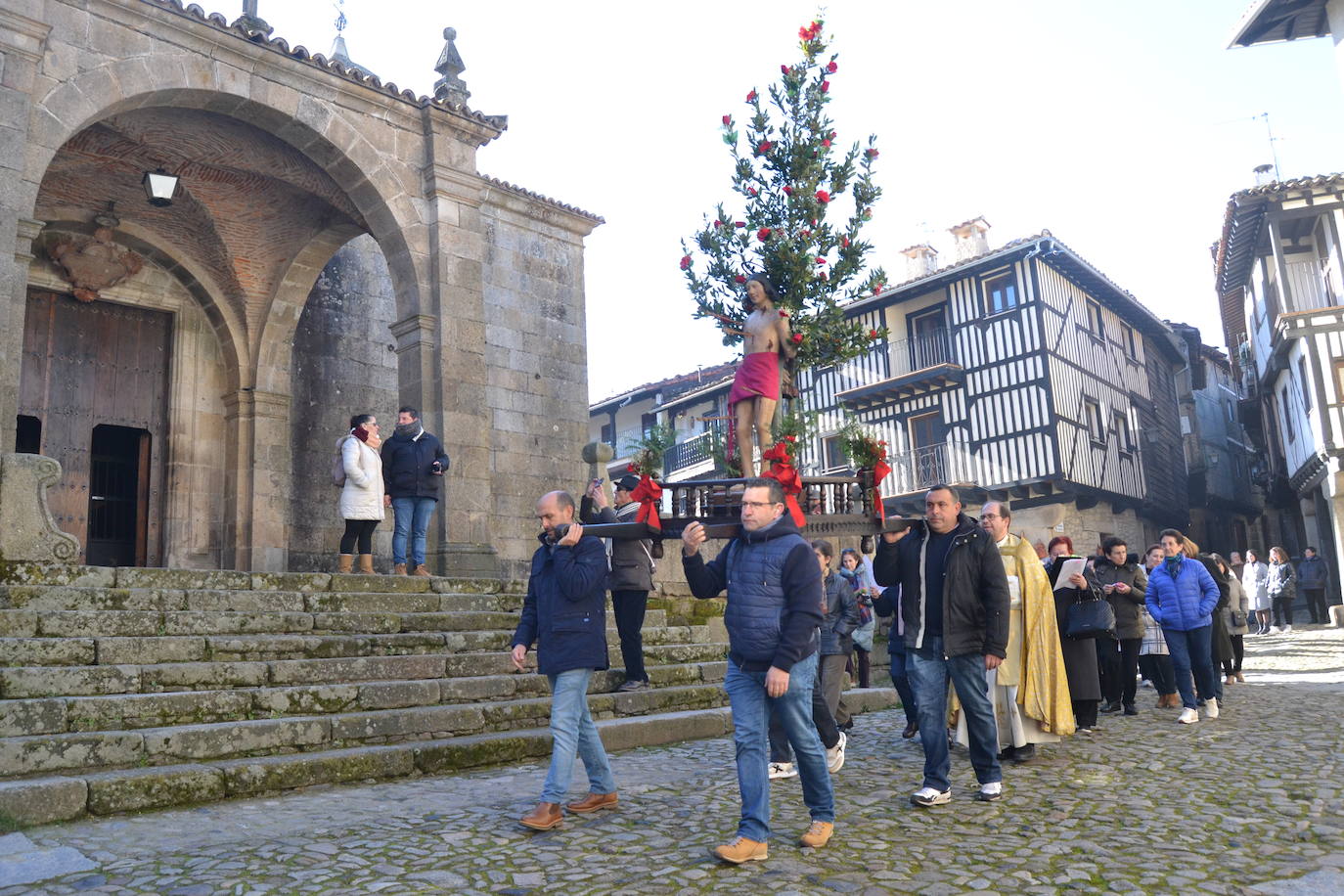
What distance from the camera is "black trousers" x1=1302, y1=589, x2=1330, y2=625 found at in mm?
22484

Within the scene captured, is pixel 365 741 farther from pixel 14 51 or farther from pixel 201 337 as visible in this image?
pixel 201 337

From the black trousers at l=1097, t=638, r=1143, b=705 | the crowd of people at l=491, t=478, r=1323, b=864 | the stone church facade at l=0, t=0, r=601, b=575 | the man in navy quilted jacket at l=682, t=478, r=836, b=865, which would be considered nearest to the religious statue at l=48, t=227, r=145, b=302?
the stone church facade at l=0, t=0, r=601, b=575

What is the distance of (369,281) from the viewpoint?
14469 mm

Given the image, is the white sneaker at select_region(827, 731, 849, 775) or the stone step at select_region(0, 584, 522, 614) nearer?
the white sneaker at select_region(827, 731, 849, 775)

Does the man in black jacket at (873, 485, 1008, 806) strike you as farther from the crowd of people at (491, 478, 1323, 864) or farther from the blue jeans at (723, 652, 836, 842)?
the blue jeans at (723, 652, 836, 842)

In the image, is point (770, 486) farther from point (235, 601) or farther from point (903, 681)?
point (235, 601)

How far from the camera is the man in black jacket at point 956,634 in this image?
206 inches

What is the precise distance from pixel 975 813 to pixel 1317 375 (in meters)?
21.0

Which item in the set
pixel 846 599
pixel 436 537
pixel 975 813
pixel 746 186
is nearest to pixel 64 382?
pixel 436 537

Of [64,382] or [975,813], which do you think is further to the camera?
[64,382]

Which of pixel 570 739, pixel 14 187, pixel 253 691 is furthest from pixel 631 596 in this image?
pixel 14 187

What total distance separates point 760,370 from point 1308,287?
2056 cm

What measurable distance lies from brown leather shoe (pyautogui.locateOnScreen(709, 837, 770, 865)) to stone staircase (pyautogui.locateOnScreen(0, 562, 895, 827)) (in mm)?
2512

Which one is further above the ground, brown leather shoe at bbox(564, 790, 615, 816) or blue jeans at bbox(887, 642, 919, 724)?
blue jeans at bbox(887, 642, 919, 724)
